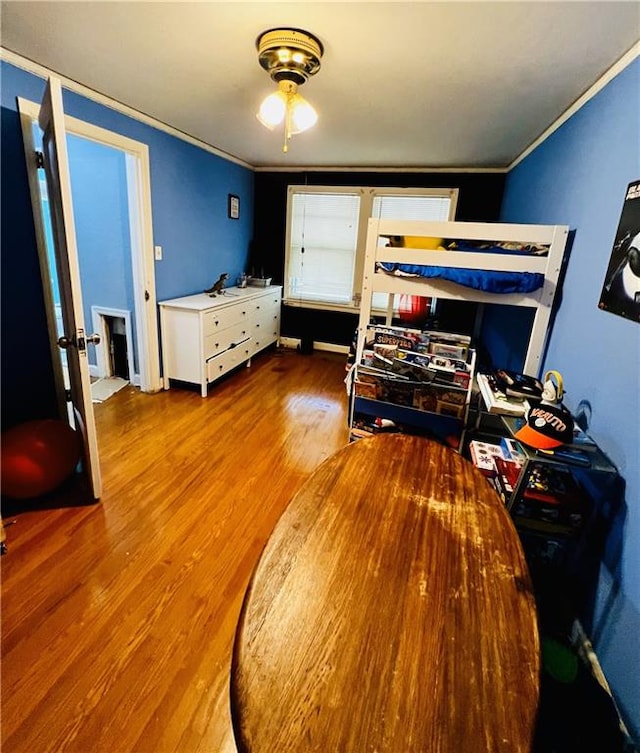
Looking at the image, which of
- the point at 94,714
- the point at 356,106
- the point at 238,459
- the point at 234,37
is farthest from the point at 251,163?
the point at 94,714

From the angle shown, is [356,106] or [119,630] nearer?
[119,630]

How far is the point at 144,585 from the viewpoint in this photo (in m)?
1.55

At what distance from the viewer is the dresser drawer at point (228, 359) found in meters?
3.48

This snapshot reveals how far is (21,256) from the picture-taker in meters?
2.09

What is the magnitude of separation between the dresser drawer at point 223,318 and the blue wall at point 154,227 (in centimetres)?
50

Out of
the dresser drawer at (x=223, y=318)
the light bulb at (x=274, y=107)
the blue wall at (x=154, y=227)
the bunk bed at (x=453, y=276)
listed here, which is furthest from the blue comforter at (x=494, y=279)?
the blue wall at (x=154, y=227)

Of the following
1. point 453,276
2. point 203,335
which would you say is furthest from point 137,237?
point 453,276

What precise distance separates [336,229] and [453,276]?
2986 mm

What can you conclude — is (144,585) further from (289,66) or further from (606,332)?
(289,66)

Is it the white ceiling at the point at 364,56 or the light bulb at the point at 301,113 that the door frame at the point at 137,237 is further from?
the light bulb at the point at 301,113

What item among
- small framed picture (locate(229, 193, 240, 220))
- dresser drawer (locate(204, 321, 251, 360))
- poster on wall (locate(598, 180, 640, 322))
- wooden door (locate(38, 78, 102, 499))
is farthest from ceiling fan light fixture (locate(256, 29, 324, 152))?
small framed picture (locate(229, 193, 240, 220))

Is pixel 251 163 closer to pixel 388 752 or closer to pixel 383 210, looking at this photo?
pixel 383 210

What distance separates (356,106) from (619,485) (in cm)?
257

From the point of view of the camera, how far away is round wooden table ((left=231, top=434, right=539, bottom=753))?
0.59 metres
